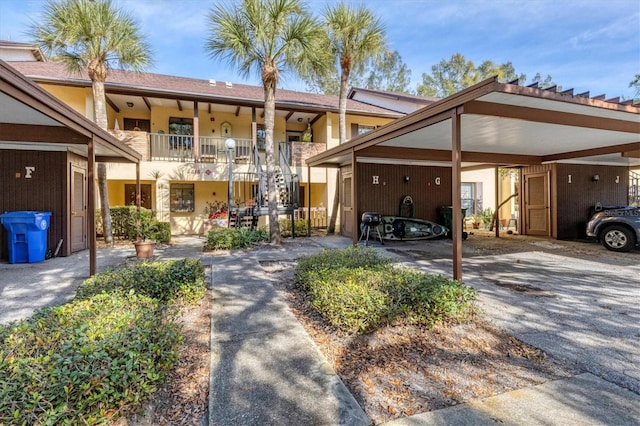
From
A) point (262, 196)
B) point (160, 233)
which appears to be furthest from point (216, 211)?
point (262, 196)

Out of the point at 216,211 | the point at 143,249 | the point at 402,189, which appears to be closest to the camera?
the point at 143,249

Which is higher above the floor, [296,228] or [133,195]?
[133,195]

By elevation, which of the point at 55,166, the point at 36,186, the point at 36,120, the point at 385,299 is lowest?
the point at 385,299

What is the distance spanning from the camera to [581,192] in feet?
36.1

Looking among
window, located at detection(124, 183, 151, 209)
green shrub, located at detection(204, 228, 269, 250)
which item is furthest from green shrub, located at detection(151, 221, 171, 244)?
window, located at detection(124, 183, 151, 209)

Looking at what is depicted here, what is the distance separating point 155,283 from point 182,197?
9.53 meters

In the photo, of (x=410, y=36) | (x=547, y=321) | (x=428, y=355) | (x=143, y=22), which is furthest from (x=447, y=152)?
(x=410, y=36)

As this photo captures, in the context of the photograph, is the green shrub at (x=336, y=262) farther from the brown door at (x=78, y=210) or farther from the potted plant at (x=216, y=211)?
the potted plant at (x=216, y=211)

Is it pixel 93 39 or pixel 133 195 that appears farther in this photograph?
pixel 133 195

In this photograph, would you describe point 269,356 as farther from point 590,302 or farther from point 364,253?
point 590,302

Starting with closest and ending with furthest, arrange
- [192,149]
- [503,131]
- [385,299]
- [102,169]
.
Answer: [385,299], [503,131], [102,169], [192,149]

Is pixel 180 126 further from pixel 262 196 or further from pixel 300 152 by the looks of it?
pixel 262 196

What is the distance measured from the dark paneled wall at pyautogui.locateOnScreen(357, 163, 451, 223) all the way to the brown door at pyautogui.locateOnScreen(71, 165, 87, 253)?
26.0ft

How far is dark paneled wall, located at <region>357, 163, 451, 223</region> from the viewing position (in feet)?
34.7
